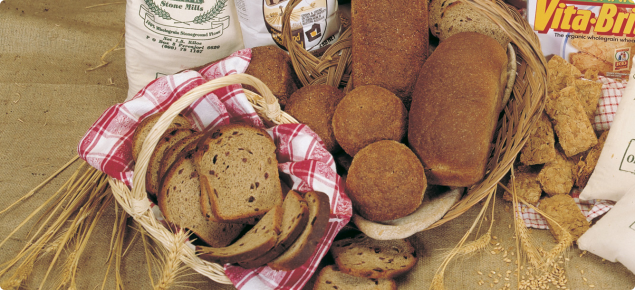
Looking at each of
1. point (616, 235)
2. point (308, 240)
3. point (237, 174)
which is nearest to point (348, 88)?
point (237, 174)

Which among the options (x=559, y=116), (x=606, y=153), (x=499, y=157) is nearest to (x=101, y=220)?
(x=499, y=157)

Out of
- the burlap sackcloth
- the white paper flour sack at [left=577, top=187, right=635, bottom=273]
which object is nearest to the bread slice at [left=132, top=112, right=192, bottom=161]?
the burlap sackcloth

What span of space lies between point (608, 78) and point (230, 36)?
181cm

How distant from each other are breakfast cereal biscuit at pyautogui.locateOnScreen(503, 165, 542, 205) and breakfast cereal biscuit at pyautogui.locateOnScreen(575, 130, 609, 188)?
16 cm

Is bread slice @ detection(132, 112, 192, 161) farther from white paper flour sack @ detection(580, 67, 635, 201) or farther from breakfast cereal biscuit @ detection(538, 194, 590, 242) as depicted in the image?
white paper flour sack @ detection(580, 67, 635, 201)

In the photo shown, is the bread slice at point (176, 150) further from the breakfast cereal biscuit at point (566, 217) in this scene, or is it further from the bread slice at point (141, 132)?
the breakfast cereal biscuit at point (566, 217)

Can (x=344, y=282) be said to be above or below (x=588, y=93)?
below

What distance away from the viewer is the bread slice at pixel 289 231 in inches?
58.7

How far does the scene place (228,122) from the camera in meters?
1.85

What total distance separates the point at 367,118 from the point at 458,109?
340mm

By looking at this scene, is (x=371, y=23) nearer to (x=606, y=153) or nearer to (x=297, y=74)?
(x=297, y=74)

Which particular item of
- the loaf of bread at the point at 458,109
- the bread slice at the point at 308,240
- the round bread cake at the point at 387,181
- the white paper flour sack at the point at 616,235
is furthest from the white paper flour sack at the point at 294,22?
the white paper flour sack at the point at 616,235

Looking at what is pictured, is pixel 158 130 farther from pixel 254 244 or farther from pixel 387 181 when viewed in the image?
pixel 387 181

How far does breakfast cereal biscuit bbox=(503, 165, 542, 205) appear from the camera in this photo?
1.85 metres
